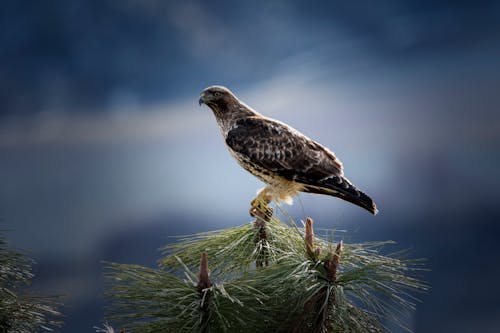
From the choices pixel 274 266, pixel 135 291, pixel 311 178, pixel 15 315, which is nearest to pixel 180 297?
pixel 135 291

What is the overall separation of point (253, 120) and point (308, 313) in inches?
46.7

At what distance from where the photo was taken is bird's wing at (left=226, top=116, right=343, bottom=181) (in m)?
3.00

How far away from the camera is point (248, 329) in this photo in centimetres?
230

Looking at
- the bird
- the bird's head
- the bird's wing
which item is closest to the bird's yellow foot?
the bird

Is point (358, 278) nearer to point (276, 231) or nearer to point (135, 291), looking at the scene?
point (276, 231)

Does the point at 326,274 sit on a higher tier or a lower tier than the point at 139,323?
higher

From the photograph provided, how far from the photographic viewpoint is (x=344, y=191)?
9.46ft

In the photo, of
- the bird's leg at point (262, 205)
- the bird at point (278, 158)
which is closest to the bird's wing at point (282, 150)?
the bird at point (278, 158)

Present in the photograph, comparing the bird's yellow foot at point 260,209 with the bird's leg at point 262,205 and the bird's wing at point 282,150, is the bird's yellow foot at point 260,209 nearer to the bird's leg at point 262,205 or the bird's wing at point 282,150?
the bird's leg at point 262,205

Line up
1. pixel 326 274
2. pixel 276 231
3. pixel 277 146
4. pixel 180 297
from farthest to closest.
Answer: pixel 277 146 < pixel 276 231 < pixel 326 274 < pixel 180 297

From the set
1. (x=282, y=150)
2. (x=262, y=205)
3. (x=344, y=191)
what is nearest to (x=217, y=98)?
(x=282, y=150)

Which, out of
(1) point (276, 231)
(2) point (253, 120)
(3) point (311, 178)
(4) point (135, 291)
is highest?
(2) point (253, 120)

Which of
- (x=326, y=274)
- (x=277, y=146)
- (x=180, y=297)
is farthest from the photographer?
(x=277, y=146)

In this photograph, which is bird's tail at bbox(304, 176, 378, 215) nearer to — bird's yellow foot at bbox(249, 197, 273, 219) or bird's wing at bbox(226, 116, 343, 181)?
bird's wing at bbox(226, 116, 343, 181)
